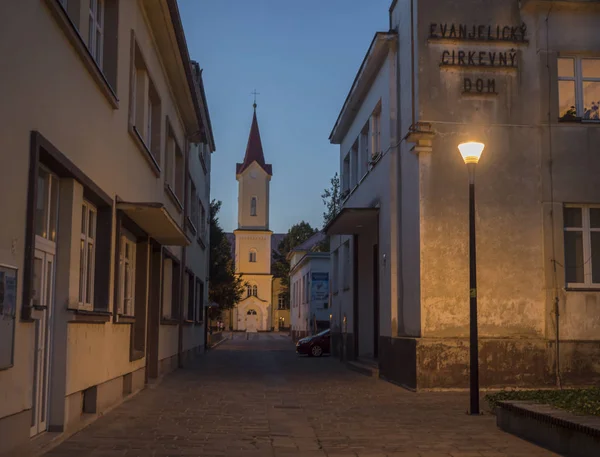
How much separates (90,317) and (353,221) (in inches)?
489

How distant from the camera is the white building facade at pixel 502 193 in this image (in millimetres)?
A: 16172

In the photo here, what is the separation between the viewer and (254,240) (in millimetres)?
98062

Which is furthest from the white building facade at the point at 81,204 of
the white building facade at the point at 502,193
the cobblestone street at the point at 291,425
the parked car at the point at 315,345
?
the parked car at the point at 315,345

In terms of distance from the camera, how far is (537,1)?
16891 millimetres

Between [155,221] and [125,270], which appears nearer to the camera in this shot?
[155,221]

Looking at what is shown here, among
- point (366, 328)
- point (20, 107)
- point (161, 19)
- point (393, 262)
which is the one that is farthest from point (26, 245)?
point (366, 328)

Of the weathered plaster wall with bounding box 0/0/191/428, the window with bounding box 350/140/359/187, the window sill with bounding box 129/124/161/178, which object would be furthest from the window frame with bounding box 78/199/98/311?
the window with bounding box 350/140/359/187

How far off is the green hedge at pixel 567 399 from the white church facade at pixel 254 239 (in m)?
84.5

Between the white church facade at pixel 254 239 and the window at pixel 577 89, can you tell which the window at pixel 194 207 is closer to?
the window at pixel 577 89

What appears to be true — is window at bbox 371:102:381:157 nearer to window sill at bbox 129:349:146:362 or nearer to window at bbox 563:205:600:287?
window at bbox 563:205:600:287

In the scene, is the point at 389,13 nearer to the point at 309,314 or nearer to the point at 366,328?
the point at 366,328

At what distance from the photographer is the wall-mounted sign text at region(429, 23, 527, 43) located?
16.9 m

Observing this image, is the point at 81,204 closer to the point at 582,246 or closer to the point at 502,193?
the point at 502,193

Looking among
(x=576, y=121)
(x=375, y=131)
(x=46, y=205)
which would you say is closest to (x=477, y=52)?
(x=576, y=121)
